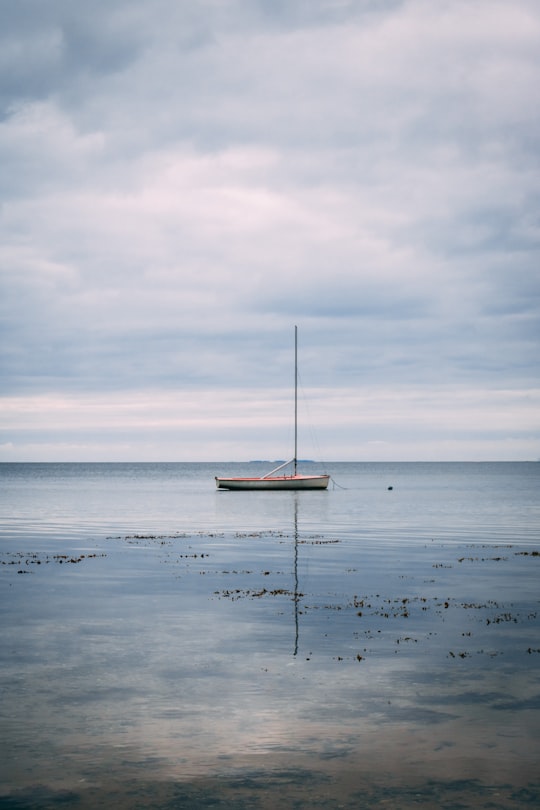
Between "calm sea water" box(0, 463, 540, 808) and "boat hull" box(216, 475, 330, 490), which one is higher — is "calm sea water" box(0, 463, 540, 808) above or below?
below

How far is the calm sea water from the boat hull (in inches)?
3932

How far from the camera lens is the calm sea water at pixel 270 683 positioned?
40.6ft

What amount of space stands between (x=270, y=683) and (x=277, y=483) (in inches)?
5074

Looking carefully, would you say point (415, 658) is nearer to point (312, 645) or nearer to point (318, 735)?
point (312, 645)

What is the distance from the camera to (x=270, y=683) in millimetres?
17891

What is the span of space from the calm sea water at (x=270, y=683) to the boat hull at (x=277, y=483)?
99876 millimetres

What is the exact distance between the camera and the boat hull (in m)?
142

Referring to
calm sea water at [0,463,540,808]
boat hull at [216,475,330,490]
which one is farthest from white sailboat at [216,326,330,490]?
calm sea water at [0,463,540,808]

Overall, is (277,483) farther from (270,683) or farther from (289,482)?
(270,683)

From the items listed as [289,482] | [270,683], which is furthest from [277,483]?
[270,683]

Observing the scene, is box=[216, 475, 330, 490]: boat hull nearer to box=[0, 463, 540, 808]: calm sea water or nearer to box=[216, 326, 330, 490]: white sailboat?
box=[216, 326, 330, 490]: white sailboat

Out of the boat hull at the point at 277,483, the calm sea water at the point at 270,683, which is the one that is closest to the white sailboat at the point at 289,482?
the boat hull at the point at 277,483

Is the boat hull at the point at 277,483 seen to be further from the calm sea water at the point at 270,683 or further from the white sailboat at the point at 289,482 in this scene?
the calm sea water at the point at 270,683

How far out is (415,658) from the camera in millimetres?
20250
